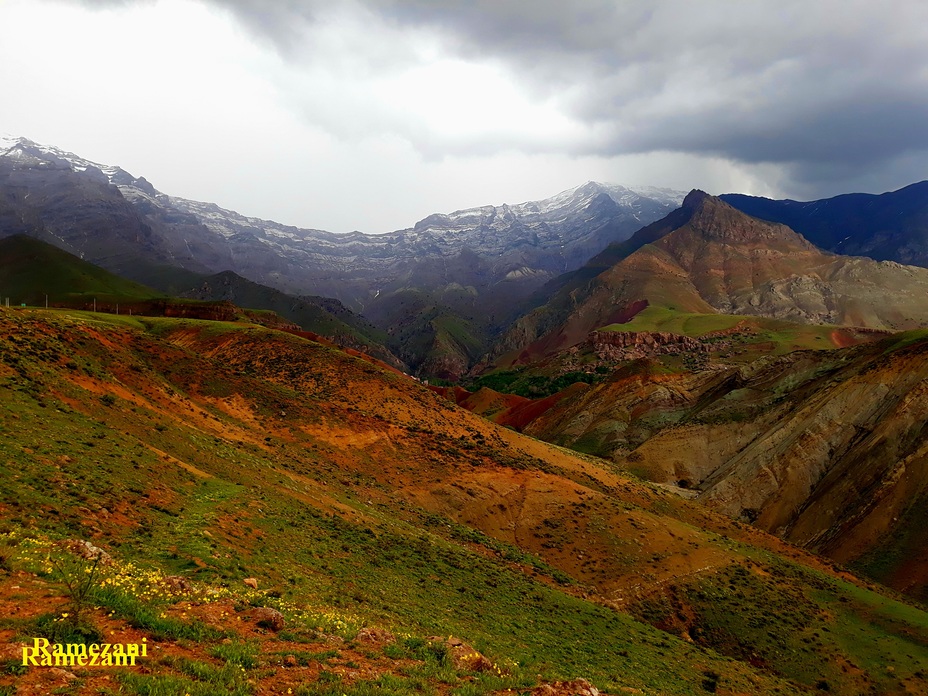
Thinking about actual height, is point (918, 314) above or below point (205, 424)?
above

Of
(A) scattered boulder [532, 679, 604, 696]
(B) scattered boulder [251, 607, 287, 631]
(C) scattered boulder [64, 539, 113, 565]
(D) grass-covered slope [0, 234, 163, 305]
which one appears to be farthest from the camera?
(D) grass-covered slope [0, 234, 163, 305]

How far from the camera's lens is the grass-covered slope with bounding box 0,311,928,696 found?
475 inches

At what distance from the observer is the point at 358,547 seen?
26312mm

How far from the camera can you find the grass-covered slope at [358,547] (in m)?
12.1

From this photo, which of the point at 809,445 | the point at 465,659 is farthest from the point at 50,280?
the point at 465,659

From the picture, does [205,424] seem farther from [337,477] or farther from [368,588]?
[368,588]

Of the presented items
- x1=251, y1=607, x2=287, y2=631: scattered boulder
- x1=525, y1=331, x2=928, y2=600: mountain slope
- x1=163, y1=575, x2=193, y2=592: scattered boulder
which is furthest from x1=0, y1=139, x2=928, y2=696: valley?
x1=525, y1=331, x2=928, y2=600: mountain slope

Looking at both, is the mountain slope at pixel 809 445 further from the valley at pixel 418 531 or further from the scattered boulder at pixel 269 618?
the scattered boulder at pixel 269 618

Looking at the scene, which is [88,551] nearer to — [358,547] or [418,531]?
[358,547]

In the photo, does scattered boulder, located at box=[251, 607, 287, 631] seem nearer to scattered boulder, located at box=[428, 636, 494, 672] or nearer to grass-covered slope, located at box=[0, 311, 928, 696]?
grass-covered slope, located at box=[0, 311, 928, 696]

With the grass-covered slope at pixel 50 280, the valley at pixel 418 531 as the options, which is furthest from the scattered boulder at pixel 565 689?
the grass-covered slope at pixel 50 280

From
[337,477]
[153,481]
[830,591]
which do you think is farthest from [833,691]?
[153,481]

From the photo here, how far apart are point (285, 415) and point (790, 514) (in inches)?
2345

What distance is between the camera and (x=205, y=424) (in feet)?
125
